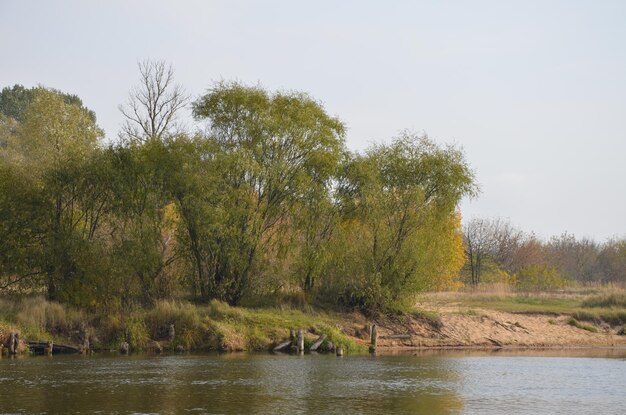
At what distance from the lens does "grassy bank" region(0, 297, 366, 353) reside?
136ft

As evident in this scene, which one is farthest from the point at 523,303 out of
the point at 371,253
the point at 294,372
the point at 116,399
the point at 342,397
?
the point at 116,399

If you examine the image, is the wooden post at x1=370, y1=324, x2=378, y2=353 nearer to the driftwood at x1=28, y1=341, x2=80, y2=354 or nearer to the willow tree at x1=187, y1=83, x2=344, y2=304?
the willow tree at x1=187, y1=83, x2=344, y2=304

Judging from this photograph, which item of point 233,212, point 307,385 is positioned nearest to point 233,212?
point 233,212

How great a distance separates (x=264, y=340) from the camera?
144 ft

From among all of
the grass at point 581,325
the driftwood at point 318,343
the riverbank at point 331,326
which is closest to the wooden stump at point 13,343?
the riverbank at point 331,326

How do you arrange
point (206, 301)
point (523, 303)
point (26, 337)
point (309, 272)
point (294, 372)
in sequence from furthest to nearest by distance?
point (523, 303) → point (309, 272) → point (206, 301) → point (26, 337) → point (294, 372)

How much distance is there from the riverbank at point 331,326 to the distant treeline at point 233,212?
170 cm

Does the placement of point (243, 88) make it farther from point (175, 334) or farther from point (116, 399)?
point (116, 399)

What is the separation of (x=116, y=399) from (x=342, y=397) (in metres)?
6.93

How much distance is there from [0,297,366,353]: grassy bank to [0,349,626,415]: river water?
2651mm

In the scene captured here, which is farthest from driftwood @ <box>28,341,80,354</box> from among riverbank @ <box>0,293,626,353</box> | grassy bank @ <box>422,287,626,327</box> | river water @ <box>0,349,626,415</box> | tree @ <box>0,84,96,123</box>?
tree @ <box>0,84,96,123</box>

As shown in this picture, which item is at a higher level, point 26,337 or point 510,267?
point 510,267

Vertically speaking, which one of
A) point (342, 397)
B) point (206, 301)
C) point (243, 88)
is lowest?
point (342, 397)

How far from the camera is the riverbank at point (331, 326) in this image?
42.0m
